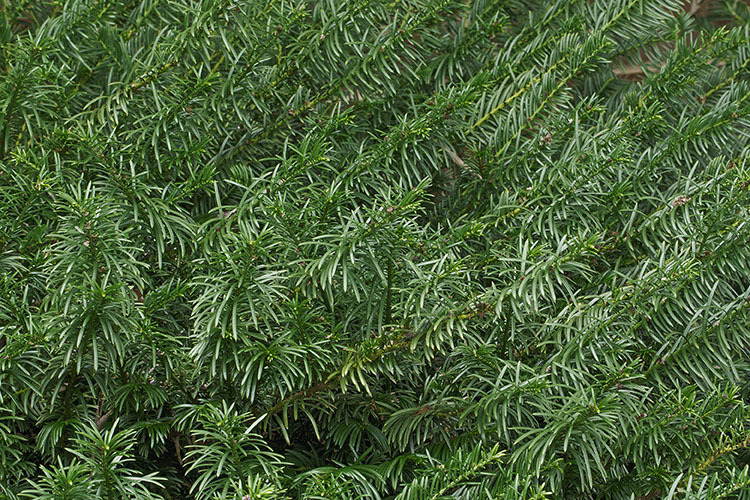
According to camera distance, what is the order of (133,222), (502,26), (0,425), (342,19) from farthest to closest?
1. (502,26)
2. (342,19)
3. (133,222)
4. (0,425)

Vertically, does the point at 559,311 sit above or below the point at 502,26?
below

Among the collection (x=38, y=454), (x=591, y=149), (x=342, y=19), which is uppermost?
(x=342, y=19)

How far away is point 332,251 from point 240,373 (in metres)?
0.13

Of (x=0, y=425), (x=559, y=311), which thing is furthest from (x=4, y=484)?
(x=559, y=311)

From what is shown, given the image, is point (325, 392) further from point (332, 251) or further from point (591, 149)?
point (591, 149)

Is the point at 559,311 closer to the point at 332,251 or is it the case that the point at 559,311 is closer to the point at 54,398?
the point at 332,251

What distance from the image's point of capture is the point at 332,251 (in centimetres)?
58

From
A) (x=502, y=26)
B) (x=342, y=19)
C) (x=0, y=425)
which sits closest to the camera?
(x=0, y=425)

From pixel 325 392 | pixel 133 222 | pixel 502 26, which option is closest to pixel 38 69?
pixel 133 222

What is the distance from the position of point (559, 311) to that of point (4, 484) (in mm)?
503

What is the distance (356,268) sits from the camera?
597 mm

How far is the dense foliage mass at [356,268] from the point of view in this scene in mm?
578

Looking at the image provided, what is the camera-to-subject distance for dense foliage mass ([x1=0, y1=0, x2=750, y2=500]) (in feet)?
1.90

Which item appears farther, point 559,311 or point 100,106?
point 100,106
